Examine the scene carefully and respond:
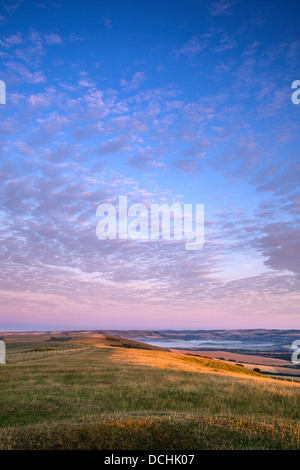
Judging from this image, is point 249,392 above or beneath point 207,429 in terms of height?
beneath

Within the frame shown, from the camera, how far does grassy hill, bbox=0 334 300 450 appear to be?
8.38 m

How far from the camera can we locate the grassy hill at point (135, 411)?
27.5 feet

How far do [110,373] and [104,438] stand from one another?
2179cm

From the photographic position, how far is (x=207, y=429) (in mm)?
9219

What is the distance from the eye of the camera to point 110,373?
28672mm

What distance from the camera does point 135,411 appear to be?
Result: 606 inches
